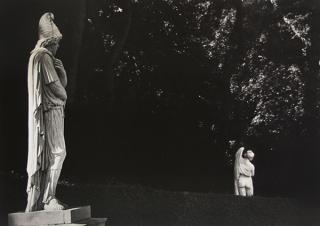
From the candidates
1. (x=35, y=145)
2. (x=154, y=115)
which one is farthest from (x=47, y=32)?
(x=154, y=115)

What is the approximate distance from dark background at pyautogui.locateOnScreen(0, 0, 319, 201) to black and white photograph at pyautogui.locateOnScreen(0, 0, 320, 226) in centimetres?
4

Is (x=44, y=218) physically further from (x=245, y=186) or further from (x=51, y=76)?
(x=245, y=186)

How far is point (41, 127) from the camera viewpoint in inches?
245

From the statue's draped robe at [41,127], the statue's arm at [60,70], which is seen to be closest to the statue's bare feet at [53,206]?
the statue's draped robe at [41,127]

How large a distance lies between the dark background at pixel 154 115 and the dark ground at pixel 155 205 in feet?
9.19

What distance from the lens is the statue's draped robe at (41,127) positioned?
6154mm

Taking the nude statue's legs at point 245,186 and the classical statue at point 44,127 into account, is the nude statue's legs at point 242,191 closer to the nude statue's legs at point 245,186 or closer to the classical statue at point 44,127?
the nude statue's legs at point 245,186

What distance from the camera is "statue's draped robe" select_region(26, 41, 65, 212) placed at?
6.15 m

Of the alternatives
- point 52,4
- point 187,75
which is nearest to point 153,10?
point 187,75

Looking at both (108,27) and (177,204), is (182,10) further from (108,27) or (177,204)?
(177,204)

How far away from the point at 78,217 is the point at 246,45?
47.1ft

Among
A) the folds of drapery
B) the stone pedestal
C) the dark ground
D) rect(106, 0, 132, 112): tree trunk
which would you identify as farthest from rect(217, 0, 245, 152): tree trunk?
the stone pedestal

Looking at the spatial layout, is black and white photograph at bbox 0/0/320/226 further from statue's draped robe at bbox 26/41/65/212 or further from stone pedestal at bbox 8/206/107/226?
stone pedestal at bbox 8/206/107/226

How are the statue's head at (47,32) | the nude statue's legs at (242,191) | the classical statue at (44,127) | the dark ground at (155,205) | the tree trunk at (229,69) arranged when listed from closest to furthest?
the classical statue at (44,127) → the statue's head at (47,32) → the dark ground at (155,205) → the nude statue's legs at (242,191) → the tree trunk at (229,69)
